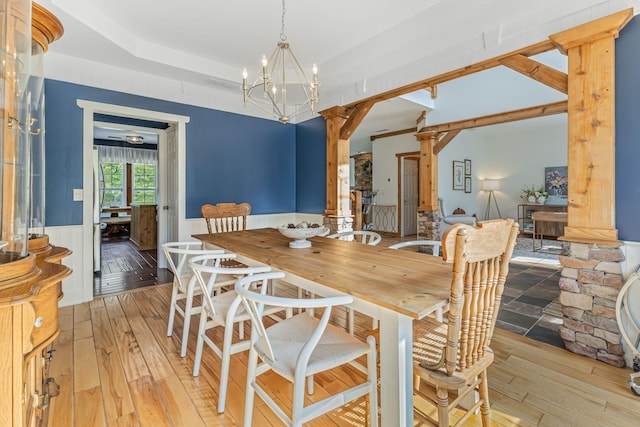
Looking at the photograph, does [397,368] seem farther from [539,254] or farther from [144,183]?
[144,183]

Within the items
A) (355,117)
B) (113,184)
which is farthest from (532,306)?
(113,184)

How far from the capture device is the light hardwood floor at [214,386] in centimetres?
156

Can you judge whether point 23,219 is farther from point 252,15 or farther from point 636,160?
point 636,160

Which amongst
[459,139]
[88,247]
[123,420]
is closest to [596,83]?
[123,420]

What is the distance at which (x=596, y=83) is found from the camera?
2049mm

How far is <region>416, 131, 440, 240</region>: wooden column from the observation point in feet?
19.0

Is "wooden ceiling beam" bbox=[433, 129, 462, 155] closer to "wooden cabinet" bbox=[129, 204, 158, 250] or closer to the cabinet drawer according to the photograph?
"wooden cabinet" bbox=[129, 204, 158, 250]

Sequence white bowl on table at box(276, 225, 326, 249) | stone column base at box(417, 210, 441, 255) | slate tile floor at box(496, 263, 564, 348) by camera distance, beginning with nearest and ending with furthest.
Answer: white bowl on table at box(276, 225, 326, 249)
slate tile floor at box(496, 263, 564, 348)
stone column base at box(417, 210, 441, 255)

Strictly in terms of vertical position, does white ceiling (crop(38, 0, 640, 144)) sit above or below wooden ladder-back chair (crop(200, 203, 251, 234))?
above

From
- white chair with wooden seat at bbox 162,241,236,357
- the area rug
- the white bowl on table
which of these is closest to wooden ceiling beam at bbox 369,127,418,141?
the area rug

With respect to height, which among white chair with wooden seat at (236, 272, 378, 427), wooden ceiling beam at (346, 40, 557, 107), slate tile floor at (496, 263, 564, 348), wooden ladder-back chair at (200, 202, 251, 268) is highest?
wooden ceiling beam at (346, 40, 557, 107)

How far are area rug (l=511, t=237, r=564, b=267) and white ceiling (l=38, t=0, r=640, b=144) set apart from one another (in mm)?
3749

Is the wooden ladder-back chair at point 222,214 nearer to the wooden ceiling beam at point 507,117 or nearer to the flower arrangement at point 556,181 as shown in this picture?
the wooden ceiling beam at point 507,117

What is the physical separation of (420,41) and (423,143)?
3222 mm
